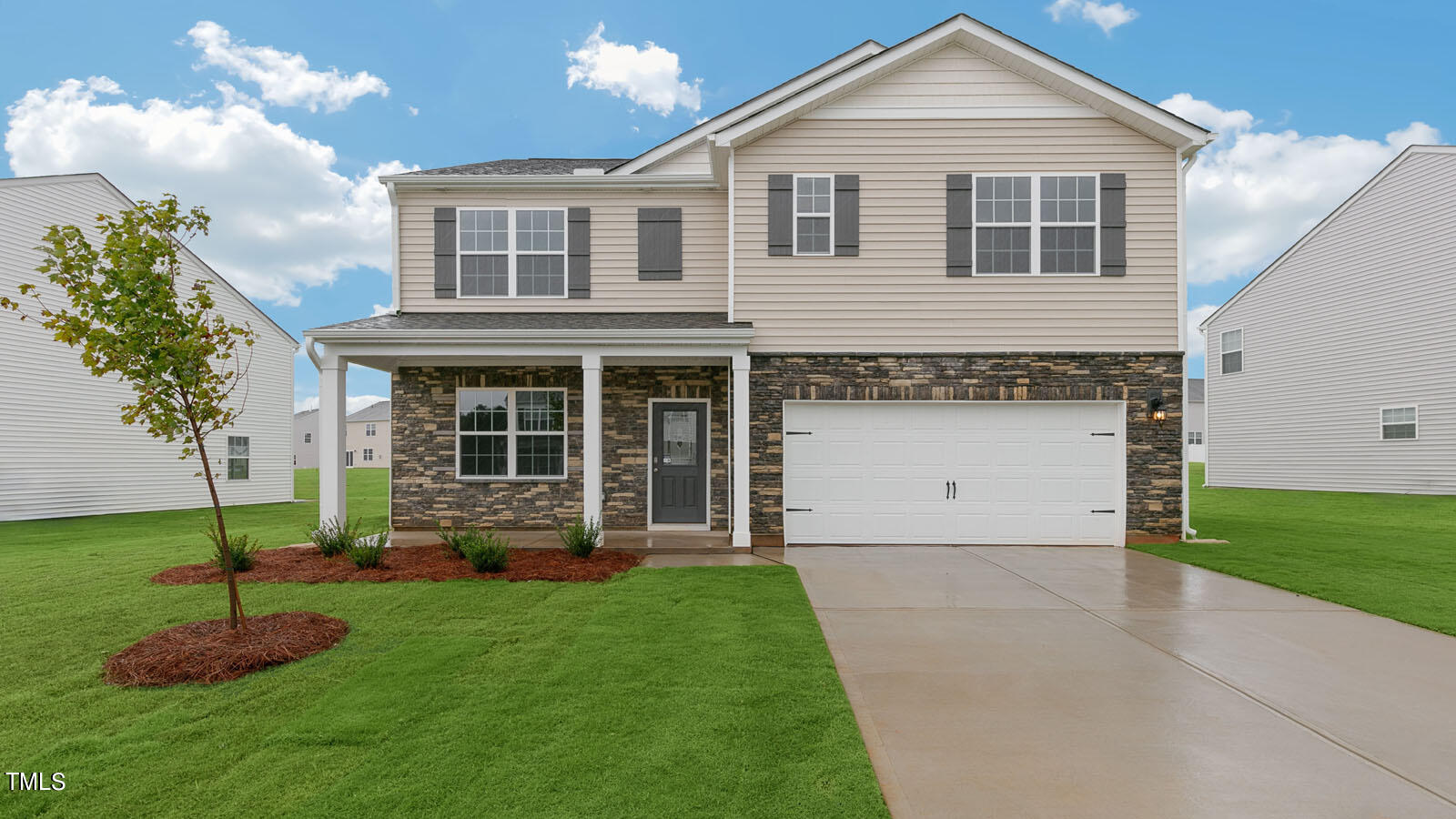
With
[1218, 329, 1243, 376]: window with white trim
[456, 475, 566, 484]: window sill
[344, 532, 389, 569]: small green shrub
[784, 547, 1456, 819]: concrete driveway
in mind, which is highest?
[1218, 329, 1243, 376]: window with white trim

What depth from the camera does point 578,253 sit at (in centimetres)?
1126

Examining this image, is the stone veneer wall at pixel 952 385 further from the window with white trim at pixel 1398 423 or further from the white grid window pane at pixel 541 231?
the window with white trim at pixel 1398 423

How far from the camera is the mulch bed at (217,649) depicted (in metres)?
4.46

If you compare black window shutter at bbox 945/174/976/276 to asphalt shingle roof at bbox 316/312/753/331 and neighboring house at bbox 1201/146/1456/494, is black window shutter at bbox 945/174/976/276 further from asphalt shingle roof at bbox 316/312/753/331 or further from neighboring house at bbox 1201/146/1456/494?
neighboring house at bbox 1201/146/1456/494

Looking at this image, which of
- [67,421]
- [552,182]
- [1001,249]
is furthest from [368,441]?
[1001,249]

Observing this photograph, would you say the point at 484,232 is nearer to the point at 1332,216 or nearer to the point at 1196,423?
the point at 1332,216

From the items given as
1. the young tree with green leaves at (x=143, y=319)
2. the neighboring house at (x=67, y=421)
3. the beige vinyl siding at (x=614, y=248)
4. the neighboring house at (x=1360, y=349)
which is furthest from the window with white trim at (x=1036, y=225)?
the neighboring house at (x=67, y=421)

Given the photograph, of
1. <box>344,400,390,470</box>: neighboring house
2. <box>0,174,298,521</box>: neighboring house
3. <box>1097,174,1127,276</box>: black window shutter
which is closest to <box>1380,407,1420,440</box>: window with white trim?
<box>1097,174,1127,276</box>: black window shutter

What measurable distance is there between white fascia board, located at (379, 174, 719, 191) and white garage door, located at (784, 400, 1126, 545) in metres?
4.22

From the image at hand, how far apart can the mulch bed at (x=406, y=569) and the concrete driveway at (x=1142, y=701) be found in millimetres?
2643

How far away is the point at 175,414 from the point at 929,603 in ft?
21.3

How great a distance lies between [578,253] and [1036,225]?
7.13 m

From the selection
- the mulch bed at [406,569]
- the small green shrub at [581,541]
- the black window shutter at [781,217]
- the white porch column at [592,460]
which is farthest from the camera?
the black window shutter at [781,217]

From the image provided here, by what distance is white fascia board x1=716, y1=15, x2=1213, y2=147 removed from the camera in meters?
9.55
